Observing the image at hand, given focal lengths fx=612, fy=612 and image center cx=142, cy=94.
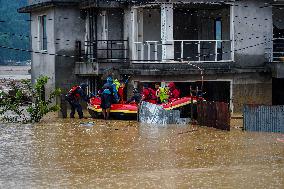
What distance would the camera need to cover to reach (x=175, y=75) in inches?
1091

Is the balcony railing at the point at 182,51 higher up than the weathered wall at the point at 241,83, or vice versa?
the balcony railing at the point at 182,51

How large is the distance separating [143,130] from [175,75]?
19.3 ft

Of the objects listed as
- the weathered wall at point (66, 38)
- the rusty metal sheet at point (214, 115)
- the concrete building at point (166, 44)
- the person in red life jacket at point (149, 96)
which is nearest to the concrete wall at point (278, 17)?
the concrete building at point (166, 44)

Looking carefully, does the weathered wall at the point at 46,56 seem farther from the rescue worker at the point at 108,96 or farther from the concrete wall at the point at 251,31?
the concrete wall at the point at 251,31

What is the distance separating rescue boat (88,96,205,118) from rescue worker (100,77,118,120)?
0.23 meters

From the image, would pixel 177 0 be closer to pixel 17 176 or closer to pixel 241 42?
pixel 241 42

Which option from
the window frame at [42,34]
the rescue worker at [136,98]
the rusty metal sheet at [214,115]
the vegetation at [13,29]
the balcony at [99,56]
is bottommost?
the rusty metal sheet at [214,115]

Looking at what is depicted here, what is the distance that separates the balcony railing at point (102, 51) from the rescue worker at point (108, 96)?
4159 mm

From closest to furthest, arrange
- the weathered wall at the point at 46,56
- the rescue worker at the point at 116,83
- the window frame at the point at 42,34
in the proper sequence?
the rescue worker at the point at 116,83 → the weathered wall at the point at 46,56 → the window frame at the point at 42,34

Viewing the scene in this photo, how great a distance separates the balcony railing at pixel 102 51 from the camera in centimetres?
3047

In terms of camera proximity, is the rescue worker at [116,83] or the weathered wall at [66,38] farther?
the weathered wall at [66,38]

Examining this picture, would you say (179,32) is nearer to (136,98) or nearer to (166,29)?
(166,29)

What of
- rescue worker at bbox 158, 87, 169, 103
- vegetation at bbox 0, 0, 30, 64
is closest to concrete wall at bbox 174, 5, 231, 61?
rescue worker at bbox 158, 87, 169, 103

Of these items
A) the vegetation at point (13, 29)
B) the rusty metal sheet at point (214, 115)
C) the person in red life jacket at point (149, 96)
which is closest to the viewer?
the rusty metal sheet at point (214, 115)
